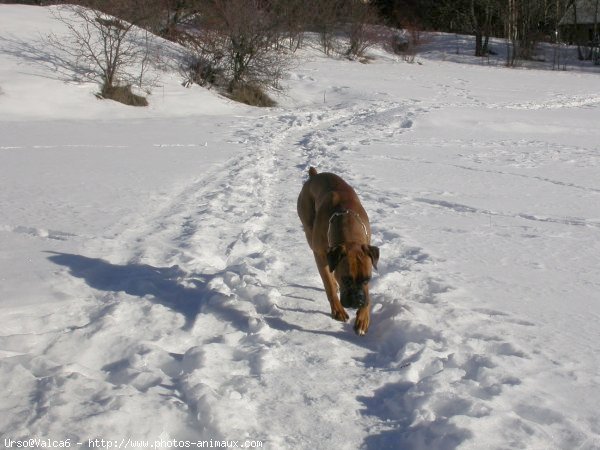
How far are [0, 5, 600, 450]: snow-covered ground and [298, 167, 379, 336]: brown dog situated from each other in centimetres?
27

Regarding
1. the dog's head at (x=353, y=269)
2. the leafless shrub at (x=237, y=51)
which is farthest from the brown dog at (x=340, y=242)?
the leafless shrub at (x=237, y=51)

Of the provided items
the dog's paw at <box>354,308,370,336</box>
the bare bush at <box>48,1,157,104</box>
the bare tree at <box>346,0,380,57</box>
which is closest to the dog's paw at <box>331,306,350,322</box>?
the dog's paw at <box>354,308,370,336</box>

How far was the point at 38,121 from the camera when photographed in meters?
15.2

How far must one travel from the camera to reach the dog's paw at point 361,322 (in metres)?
4.42

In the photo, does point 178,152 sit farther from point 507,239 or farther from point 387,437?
point 387,437

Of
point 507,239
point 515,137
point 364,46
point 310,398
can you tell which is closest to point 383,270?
point 507,239

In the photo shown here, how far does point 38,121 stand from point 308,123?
20.9 ft

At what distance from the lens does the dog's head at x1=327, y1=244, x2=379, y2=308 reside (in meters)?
4.12

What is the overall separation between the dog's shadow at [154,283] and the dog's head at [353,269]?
76 centimetres

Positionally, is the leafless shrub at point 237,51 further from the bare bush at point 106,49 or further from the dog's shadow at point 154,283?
the dog's shadow at point 154,283

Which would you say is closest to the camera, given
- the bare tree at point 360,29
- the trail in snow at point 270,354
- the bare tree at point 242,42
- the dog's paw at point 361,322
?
the trail in snow at point 270,354

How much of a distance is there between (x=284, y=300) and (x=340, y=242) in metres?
0.75

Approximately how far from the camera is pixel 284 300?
16.5 ft

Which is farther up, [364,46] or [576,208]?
[364,46]
